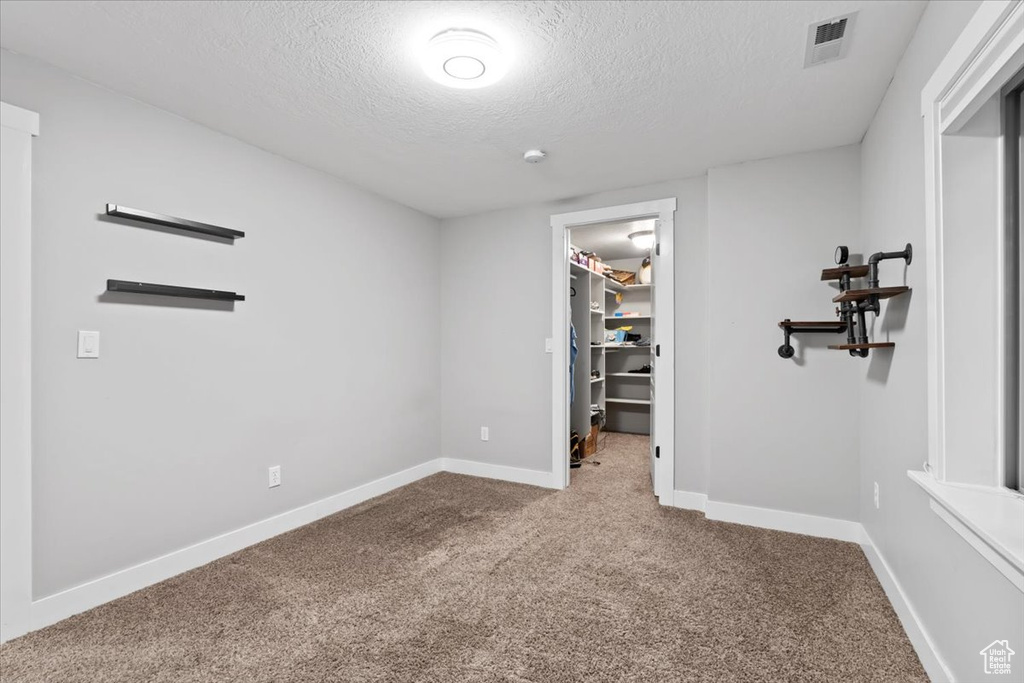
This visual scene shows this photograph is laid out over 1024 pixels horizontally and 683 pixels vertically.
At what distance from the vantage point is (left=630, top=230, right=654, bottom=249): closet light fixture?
498 centimetres

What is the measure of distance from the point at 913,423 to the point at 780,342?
3.84ft

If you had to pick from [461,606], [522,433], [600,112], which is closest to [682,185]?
[600,112]

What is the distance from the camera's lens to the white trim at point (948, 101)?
1134 millimetres

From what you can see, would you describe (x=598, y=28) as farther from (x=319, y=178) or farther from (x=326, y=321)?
(x=326, y=321)

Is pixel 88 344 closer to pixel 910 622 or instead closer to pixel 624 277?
pixel 910 622

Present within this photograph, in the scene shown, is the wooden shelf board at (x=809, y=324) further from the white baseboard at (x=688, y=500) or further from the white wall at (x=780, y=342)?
the white baseboard at (x=688, y=500)

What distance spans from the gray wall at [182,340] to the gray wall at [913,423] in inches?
123

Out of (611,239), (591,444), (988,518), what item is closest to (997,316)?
(988,518)

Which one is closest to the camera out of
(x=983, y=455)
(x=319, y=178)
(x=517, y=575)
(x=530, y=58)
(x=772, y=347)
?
(x=983, y=455)

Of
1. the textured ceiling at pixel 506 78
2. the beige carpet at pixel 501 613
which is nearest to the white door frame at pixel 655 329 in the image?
the textured ceiling at pixel 506 78

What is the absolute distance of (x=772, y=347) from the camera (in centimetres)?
296

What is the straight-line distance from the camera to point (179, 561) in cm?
238

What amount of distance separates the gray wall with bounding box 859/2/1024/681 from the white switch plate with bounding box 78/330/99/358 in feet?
10.6

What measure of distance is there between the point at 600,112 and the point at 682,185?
4.01 ft
